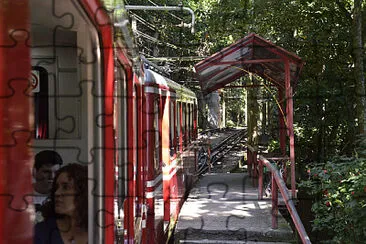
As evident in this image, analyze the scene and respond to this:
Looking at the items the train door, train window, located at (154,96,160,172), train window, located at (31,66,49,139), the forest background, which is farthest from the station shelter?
the train door

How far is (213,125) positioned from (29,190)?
21.2m

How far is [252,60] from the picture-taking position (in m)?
5.43

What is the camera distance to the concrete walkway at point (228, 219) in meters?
4.45

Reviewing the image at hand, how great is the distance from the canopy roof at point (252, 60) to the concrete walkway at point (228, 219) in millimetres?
1509

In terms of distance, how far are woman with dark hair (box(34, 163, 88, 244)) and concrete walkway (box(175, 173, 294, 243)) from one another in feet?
8.38

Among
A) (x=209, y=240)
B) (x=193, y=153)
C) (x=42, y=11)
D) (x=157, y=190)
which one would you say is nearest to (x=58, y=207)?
(x=42, y=11)

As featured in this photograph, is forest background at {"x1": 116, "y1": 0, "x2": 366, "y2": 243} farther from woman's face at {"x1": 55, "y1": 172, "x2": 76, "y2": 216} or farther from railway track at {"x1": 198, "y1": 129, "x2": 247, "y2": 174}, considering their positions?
woman's face at {"x1": 55, "y1": 172, "x2": 76, "y2": 216}

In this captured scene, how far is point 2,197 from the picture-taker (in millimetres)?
797

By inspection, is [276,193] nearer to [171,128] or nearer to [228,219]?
[228,219]

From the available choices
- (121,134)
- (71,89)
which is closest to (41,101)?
(71,89)

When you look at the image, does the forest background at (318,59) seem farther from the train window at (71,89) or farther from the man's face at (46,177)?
the man's face at (46,177)

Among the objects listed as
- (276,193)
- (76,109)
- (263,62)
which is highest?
(263,62)

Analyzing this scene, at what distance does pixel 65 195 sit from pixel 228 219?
10.3 feet

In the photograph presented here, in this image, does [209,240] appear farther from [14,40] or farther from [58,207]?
[14,40]
